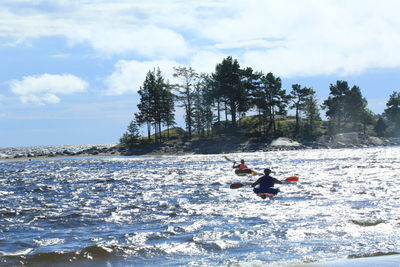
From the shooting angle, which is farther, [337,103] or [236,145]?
[337,103]

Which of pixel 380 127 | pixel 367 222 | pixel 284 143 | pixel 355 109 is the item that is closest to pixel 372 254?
pixel 367 222

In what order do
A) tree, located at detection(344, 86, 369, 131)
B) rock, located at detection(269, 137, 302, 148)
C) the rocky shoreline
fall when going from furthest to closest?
tree, located at detection(344, 86, 369, 131), rock, located at detection(269, 137, 302, 148), the rocky shoreline

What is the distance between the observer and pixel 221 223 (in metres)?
16.5

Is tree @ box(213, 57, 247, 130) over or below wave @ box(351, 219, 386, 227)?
over

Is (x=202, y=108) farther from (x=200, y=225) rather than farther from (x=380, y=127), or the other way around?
(x=200, y=225)

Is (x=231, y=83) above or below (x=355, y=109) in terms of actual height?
above

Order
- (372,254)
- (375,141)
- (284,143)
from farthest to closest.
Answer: (375,141) → (284,143) → (372,254)

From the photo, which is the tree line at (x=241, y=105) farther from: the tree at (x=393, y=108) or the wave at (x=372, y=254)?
the wave at (x=372, y=254)

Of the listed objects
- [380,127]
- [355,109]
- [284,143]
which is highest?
[355,109]

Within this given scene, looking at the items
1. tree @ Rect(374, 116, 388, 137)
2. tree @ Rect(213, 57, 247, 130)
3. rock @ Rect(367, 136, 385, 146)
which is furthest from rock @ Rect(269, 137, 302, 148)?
tree @ Rect(374, 116, 388, 137)

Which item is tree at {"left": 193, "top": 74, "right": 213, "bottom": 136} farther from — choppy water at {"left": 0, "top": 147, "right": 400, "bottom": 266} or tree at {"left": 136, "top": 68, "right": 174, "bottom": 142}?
choppy water at {"left": 0, "top": 147, "right": 400, "bottom": 266}

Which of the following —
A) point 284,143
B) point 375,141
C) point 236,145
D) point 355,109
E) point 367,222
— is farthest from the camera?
point 355,109

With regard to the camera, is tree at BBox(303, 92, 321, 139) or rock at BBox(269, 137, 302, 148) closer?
rock at BBox(269, 137, 302, 148)

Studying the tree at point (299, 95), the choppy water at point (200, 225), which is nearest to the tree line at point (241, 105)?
the tree at point (299, 95)
